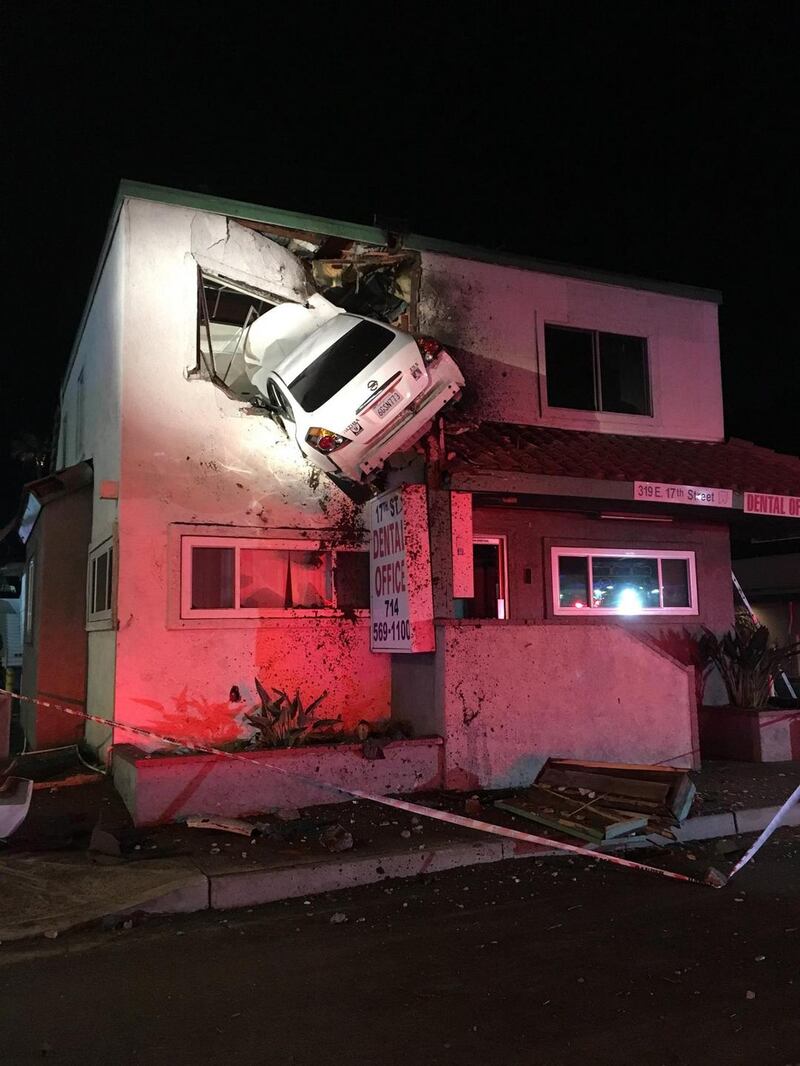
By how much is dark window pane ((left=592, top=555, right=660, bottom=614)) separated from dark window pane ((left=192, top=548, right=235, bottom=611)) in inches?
197

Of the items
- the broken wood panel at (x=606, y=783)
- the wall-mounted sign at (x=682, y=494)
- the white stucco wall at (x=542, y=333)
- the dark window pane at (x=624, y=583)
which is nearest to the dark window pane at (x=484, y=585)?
the dark window pane at (x=624, y=583)

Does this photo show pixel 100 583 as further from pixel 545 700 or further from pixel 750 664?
pixel 750 664

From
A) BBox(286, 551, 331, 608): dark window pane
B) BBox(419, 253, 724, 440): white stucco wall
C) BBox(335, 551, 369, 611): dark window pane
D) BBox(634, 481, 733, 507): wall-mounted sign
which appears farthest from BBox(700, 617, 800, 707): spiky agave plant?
BBox(286, 551, 331, 608): dark window pane

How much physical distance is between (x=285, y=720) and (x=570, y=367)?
21.6 feet

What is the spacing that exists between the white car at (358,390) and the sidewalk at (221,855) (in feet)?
11.4

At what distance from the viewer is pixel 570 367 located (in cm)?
1181

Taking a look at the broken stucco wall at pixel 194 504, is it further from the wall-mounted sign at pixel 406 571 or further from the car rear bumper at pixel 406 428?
the car rear bumper at pixel 406 428

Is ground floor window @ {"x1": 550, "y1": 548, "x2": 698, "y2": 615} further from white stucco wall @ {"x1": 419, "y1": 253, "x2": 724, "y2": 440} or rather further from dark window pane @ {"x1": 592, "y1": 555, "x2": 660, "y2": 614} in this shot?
white stucco wall @ {"x1": 419, "y1": 253, "x2": 724, "y2": 440}

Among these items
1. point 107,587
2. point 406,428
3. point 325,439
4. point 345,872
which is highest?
point 406,428

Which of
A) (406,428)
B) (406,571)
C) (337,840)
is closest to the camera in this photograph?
(337,840)

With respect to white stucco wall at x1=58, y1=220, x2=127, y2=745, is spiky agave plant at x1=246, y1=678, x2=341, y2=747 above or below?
below

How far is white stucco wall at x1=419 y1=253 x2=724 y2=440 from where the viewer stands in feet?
35.1

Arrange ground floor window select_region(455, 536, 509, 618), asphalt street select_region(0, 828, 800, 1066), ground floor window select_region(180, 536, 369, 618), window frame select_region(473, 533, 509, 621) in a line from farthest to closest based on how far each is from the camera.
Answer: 1. ground floor window select_region(455, 536, 509, 618)
2. window frame select_region(473, 533, 509, 621)
3. ground floor window select_region(180, 536, 369, 618)
4. asphalt street select_region(0, 828, 800, 1066)

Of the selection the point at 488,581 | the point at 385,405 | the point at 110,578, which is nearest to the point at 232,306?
the point at 385,405
